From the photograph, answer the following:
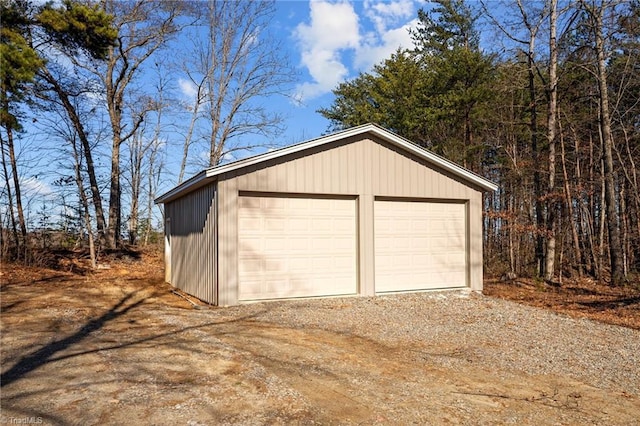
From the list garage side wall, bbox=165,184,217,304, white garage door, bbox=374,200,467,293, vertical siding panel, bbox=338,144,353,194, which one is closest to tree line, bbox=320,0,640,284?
white garage door, bbox=374,200,467,293

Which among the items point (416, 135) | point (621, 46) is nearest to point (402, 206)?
point (621, 46)

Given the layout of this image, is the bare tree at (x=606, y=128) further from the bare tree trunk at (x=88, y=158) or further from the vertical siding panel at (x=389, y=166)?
the bare tree trunk at (x=88, y=158)

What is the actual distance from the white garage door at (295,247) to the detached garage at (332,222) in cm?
2

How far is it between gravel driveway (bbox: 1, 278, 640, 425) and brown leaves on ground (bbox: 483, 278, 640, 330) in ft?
3.34

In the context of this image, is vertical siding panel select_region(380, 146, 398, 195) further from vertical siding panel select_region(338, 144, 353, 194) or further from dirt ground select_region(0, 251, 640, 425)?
dirt ground select_region(0, 251, 640, 425)

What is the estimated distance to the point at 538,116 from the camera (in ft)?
53.2

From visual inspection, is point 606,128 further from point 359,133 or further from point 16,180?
point 16,180

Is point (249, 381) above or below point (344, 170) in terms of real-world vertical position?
below

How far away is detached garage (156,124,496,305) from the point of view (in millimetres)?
8070

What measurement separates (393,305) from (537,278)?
23.4 ft

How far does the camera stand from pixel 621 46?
1225cm

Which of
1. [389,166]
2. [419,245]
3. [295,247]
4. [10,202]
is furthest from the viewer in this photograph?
[10,202]

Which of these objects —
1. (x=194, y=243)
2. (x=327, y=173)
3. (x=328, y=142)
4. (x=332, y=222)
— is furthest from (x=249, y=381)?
(x=194, y=243)

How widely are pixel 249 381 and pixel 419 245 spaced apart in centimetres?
654
